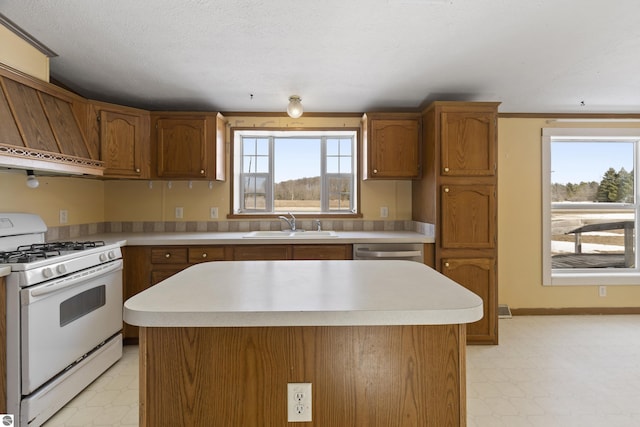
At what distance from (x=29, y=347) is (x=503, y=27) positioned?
3185mm

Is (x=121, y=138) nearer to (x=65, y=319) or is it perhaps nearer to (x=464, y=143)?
(x=65, y=319)

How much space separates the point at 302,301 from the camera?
102cm

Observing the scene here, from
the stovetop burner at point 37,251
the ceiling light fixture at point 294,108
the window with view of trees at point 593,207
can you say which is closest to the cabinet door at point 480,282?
the window with view of trees at point 593,207

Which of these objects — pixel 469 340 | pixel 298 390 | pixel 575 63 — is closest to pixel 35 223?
pixel 298 390

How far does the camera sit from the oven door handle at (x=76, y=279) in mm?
1819

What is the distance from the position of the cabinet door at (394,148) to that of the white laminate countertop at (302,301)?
6.58 feet

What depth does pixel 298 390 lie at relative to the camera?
1033mm

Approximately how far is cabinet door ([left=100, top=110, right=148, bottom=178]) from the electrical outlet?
2.72m

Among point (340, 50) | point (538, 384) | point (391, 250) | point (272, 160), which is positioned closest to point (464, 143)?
point (391, 250)

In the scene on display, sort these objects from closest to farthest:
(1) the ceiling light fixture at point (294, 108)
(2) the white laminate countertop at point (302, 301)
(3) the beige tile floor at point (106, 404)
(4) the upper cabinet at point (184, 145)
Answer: (2) the white laminate countertop at point (302, 301) < (3) the beige tile floor at point (106, 404) < (1) the ceiling light fixture at point (294, 108) < (4) the upper cabinet at point (184, 145)

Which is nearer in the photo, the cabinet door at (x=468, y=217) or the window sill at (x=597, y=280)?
the cabinet door at (x=468, y=217)

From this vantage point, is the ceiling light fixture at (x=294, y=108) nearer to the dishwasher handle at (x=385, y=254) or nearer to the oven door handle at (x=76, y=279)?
the dishwasher handle at (x=385, y=254)

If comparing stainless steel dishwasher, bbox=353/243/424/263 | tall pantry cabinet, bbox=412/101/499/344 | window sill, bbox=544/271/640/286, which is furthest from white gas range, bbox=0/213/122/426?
window sill, bbox=544/271/640/286

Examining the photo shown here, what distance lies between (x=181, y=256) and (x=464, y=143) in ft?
8.70
